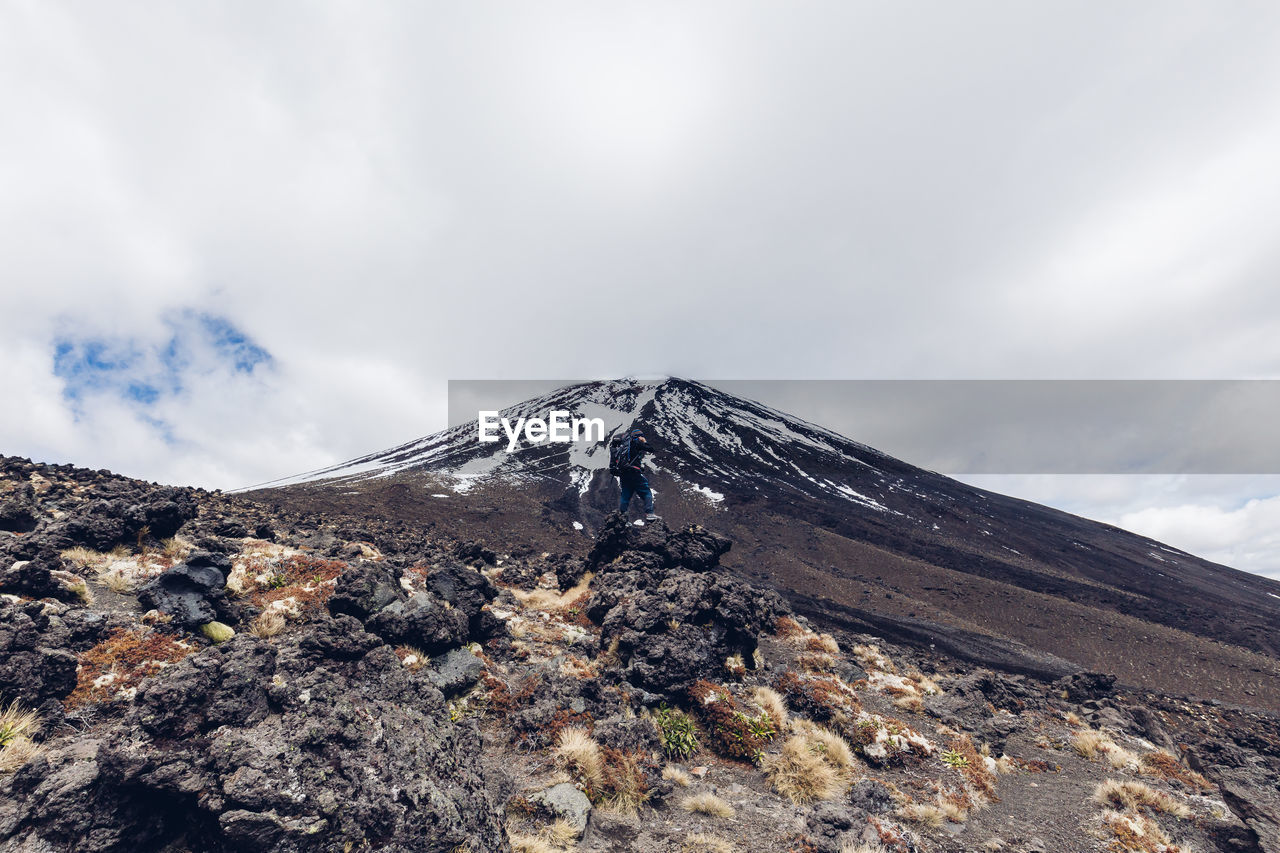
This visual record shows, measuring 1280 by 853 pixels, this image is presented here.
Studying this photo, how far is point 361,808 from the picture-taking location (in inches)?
169

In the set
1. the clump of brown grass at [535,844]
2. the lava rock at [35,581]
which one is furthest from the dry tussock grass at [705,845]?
the lava rock at [35,581]

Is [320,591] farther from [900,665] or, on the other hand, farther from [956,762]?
[900,665]

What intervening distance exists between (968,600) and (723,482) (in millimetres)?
26017

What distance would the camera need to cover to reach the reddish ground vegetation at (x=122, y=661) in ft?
18.3

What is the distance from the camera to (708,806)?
703 cm

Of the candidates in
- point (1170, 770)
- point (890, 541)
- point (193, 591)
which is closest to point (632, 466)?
point (193, 591)

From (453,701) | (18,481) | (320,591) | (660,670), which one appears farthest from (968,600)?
(18,481)

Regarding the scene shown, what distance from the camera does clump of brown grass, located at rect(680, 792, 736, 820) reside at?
22.9 ft

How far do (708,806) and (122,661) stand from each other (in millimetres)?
7912

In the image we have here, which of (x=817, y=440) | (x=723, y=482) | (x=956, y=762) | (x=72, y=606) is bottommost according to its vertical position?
(x=956, y=762)

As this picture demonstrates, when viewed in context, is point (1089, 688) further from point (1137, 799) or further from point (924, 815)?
point (924, 815)

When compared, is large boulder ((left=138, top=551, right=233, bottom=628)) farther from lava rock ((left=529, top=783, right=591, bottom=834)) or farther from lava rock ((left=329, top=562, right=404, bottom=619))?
lava rock ((left=529, top=783, right=591, bottom=834))

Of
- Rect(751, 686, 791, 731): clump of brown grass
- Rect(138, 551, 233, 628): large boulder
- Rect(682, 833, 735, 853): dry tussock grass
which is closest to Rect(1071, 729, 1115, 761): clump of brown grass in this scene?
Rect(751, 686, 791, 731): clump of brown grass

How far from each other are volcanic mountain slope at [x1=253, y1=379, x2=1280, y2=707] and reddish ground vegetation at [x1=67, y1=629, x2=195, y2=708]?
2438cm
